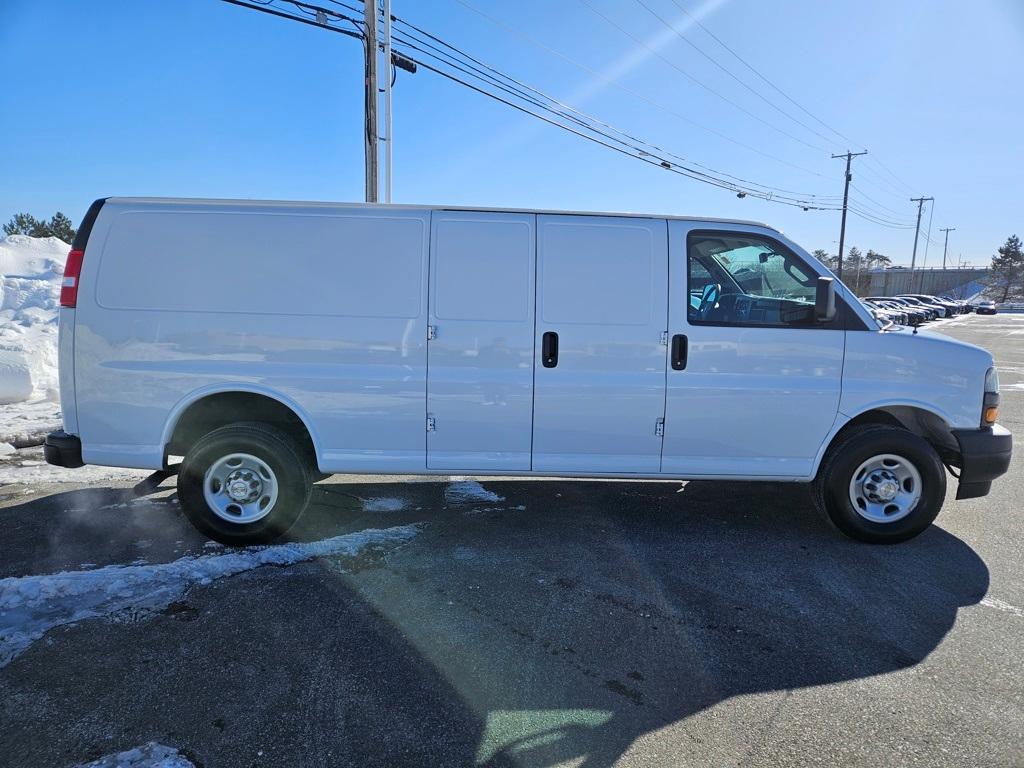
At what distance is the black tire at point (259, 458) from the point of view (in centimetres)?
407

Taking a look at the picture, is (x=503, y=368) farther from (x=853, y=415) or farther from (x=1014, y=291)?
(x=1014, y=291)

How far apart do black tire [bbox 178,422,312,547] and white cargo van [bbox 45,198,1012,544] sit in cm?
2

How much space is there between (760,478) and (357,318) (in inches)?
119

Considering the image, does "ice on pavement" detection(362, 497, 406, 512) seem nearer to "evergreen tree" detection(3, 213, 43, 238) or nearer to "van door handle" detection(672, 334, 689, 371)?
"van door handle" detection(672, 334, 689, 371)

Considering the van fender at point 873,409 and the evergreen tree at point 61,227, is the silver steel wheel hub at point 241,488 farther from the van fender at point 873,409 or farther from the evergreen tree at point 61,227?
the evergreen tree at point 61,227

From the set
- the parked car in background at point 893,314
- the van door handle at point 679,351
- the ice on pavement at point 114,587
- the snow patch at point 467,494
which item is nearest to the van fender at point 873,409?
the van door handle at point 679,351

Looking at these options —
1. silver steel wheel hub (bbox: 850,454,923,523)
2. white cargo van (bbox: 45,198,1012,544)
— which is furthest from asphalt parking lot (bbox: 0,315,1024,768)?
white cargo van (bbox: 45,198,1012,544)

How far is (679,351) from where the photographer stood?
4.14 m

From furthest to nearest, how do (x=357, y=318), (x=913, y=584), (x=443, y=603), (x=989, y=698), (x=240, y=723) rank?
(x=357, y=318) < (x=913, y=584) < (x=443, y=603) < (x=989, y=698) < (x=240, y=723)

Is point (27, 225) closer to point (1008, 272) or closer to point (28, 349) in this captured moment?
point (28, 349)

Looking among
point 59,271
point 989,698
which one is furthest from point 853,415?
point 59,271

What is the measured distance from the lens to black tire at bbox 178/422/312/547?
4.07 meters

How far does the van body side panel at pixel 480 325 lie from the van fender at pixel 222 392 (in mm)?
874

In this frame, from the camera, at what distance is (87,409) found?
411 cm
